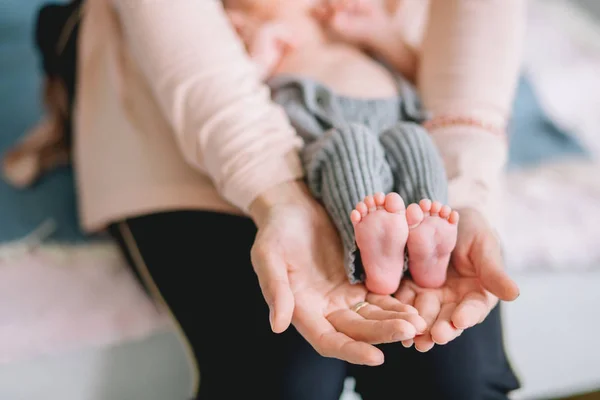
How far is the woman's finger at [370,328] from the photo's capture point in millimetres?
420

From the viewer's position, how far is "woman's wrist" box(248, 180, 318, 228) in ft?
1.80

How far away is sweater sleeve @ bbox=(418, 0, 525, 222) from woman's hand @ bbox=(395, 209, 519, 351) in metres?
0.16

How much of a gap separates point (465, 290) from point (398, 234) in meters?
0.09

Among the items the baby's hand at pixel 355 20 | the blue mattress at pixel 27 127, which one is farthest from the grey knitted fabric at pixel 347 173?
the blue mattress at pixel 27 127

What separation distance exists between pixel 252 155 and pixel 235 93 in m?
0.08

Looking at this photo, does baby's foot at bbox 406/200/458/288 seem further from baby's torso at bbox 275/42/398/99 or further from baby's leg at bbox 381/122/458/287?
baby's torso at bbox 275/42/398/99

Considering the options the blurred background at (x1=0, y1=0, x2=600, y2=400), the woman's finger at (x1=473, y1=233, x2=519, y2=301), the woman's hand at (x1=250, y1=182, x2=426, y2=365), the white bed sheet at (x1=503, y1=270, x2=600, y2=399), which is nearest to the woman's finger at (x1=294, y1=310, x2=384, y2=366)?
the woman's hand at (x1=250, y1=182, x2=426, y2=365)

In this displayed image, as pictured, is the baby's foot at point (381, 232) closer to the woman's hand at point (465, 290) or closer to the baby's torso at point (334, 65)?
the woman's hand at point (465, 290)

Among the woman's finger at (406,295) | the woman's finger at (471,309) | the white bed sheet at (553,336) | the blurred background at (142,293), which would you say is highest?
the woman's finger at (471,309)

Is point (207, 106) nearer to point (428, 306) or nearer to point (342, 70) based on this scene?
point (342, 70)

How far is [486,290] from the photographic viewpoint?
Result: 1.58 ft

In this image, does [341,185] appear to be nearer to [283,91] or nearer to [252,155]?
[252,155]

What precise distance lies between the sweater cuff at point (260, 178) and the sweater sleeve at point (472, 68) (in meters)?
0.19

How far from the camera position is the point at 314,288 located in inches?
19.9
